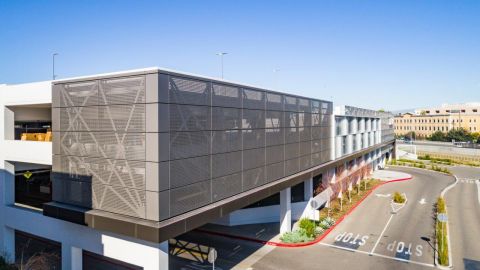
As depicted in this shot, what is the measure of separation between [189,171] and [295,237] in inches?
506

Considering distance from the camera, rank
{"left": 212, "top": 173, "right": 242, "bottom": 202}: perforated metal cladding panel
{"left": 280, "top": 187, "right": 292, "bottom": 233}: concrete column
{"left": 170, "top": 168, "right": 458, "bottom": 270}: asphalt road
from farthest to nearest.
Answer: {"left": 280, "top": 187, "right": 292, "bottom": 233}: concrete column < {"left": 170, "top": 168, "right": 458, "bottom": 270}: asphalt road < {"left": 212, "top": 173, "right": 242, "bottom": 202}: perforated metal cladding panel

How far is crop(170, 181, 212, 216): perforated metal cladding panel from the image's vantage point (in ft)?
43.7

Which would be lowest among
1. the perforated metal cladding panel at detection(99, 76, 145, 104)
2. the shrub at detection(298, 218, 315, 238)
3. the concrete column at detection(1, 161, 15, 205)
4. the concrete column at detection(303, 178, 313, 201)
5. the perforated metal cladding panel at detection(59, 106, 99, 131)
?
the shrub at detection(298, 218, 315, 238)

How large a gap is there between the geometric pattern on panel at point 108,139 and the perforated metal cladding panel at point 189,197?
1173 millimetres

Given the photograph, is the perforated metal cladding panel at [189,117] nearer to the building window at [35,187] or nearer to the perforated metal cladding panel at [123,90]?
the perforated metal cladding panel at [123,90]

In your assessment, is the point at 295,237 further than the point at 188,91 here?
Yes

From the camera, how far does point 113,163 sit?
45.1 ft

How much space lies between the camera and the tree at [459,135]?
117500mm

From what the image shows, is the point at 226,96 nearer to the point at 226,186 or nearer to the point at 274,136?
the point at 226,186

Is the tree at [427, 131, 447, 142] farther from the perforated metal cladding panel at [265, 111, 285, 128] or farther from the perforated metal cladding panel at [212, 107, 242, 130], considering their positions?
the perforated metal cladding panel at [212, 107, 242, 130]

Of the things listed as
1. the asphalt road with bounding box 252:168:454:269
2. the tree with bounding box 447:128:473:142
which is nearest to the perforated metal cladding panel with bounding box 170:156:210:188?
the asphalt road with bounding box 252:168:454:269

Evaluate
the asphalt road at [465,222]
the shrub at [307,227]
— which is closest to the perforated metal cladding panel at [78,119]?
the shrub at [307,227]

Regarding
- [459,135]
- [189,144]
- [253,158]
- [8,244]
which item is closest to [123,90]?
[189,144]

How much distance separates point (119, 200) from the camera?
13.7 meters
